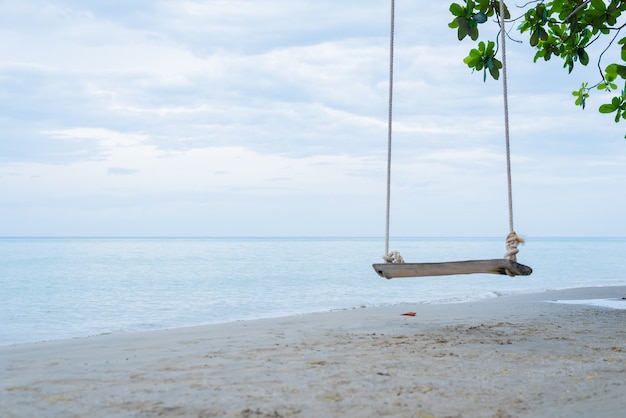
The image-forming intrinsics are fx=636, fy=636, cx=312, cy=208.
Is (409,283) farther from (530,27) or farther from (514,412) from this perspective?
(514,412)

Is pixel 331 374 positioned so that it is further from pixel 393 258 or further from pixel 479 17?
pixel 479 17

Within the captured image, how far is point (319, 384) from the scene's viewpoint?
302cm

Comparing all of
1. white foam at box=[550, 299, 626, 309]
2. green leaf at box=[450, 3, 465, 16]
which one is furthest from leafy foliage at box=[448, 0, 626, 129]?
white foam at box=[550, 299, 626, 309]

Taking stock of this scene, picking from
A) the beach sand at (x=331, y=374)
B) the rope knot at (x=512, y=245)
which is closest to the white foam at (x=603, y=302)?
the beach sand at (x=331, y=374)

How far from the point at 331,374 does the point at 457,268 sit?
3.34ft

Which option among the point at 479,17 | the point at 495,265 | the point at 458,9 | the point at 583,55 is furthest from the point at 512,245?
the point at 583,55

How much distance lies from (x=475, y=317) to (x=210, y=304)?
262 inches

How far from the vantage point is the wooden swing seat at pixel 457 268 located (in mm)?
3561

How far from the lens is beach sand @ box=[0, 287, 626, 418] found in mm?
2643

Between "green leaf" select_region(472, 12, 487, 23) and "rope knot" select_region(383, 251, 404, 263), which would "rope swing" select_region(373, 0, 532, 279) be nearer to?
"rope knot" select_region(383, 251, 404, 263)

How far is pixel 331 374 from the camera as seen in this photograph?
3.24 m

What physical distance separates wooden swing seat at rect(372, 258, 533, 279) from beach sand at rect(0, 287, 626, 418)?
1.61 ft

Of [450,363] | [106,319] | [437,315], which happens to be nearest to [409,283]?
[106,319]

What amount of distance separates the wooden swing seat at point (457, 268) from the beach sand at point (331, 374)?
492mm
